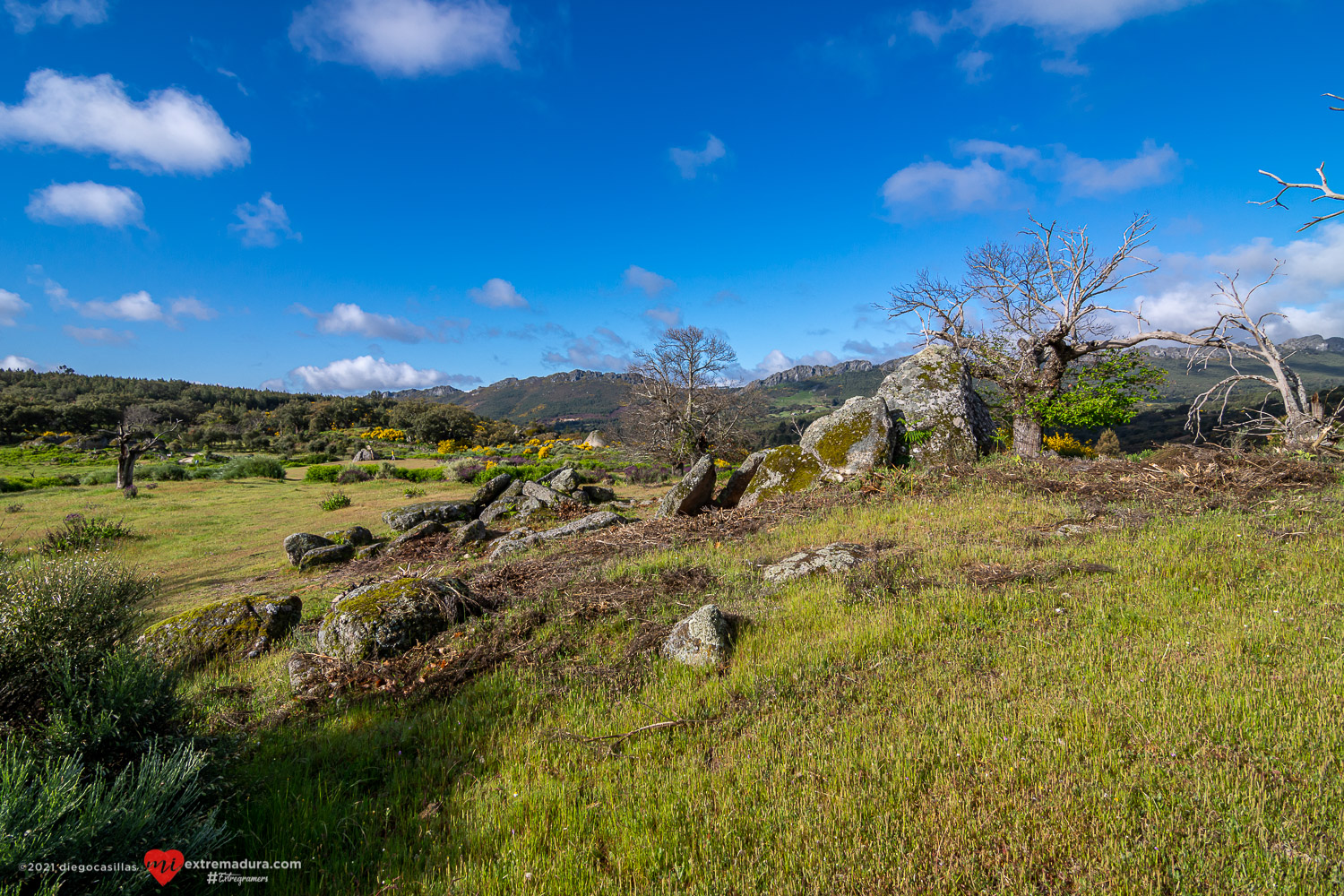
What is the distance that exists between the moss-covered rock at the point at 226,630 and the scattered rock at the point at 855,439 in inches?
455

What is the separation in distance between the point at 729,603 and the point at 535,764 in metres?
3.31

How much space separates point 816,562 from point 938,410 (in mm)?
9535

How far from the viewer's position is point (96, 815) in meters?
2.33

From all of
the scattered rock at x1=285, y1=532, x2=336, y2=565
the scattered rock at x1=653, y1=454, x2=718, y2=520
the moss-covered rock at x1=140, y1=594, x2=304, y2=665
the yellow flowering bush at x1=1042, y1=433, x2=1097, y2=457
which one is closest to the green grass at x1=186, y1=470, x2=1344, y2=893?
the moss-covered rock at x1=140, y1=594, x2=304, y2=665

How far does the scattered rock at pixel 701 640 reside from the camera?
5285 mm

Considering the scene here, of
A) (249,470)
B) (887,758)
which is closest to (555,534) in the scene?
(887,758)

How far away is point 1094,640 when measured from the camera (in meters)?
4.79

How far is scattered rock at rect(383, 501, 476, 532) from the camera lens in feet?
57.7

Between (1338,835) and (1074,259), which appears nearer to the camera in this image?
(1338,835)

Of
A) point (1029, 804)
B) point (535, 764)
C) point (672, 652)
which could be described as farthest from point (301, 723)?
point (1029, 804)

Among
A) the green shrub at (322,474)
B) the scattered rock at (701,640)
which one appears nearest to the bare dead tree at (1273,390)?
the scattered rock at (701,640)

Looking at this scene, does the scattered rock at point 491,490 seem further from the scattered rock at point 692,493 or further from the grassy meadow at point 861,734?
the grassy meadow at point 861,734

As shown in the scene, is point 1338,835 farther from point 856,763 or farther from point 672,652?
point 672,652

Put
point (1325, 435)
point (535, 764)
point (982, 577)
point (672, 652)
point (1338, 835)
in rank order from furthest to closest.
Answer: point (1325, 435), point (982, 577), point (672, 652), point (535, 764), point (1338, 835)
